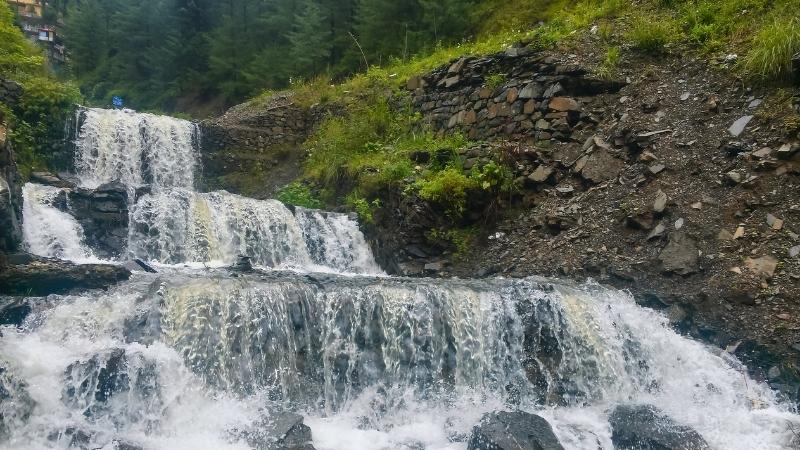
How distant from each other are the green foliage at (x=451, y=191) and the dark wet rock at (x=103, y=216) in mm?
5619

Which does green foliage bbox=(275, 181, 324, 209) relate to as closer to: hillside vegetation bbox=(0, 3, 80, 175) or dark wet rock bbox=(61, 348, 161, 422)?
hillside vegetation bbox=(0, 3, 80, 175)

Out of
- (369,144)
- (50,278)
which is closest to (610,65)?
(369,144)

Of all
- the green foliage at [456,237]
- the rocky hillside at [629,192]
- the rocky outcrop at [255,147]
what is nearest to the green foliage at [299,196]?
the rocky hillside at [629,192]

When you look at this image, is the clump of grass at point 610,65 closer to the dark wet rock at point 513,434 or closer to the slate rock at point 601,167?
the slate rock at point 601,167

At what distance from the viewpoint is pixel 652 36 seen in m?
13.4

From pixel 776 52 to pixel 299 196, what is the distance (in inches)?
415

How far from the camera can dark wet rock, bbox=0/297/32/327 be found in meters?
6.90

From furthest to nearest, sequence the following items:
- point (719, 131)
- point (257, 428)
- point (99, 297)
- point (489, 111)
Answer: point (489, 111) < point (719, 131) < point (99, 297) < point (257, 428)

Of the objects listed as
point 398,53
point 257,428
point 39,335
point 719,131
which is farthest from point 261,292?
point 398,53

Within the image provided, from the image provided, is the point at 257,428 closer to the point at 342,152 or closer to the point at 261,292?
the point at 261,292

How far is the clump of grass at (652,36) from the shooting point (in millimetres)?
13289

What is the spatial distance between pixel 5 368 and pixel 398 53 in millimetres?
16730

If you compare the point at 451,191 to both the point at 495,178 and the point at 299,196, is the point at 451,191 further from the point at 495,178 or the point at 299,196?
the point at 299,196

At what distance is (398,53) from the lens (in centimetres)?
2081
